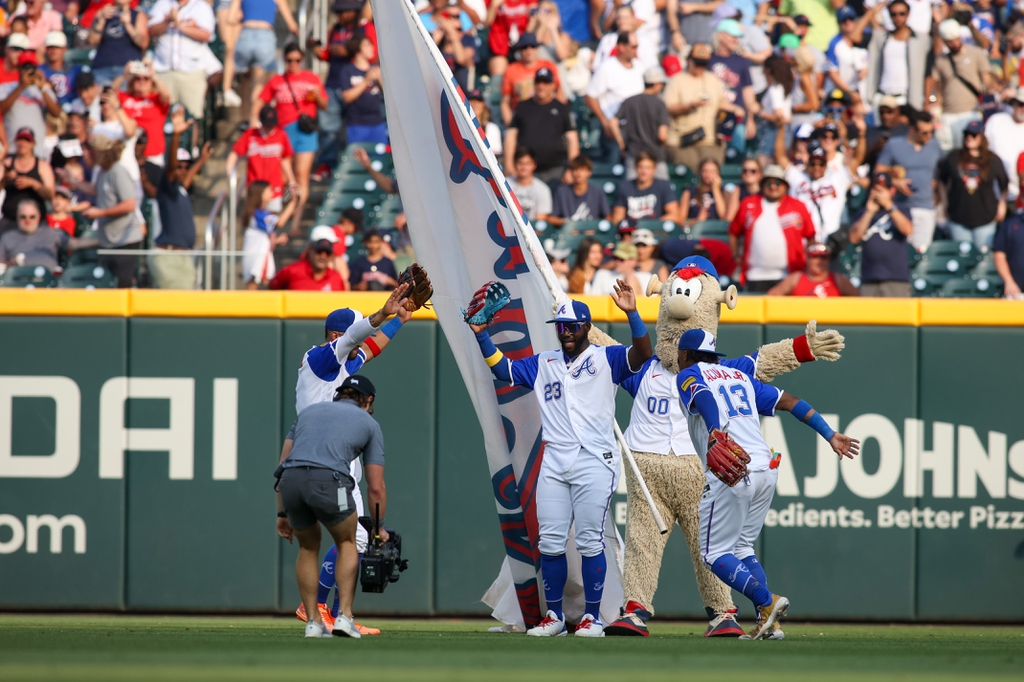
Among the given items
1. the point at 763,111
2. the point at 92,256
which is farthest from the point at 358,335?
the point at 763,111

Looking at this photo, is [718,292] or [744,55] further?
[744,55]

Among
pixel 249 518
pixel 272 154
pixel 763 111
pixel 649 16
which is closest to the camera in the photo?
pixel 249 518

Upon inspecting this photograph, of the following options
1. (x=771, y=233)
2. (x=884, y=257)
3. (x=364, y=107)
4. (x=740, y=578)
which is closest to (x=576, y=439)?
(x=740, y=578)

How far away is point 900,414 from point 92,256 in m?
6.59

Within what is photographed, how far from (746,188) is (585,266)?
201 centimetres

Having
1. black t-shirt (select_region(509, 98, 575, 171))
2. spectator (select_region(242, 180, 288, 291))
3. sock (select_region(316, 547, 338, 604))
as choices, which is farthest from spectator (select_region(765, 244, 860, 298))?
sock (select_region(316, 547, 338, 604))

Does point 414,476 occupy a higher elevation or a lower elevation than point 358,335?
lower

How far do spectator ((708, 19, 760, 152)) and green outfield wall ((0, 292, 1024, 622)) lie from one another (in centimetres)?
343

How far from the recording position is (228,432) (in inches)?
375

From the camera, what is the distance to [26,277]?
10273 mm

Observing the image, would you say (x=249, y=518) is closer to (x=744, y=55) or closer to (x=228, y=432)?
(x=228, y=432)

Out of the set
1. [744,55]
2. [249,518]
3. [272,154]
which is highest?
[744,55]

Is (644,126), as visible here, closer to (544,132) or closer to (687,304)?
(544,132)

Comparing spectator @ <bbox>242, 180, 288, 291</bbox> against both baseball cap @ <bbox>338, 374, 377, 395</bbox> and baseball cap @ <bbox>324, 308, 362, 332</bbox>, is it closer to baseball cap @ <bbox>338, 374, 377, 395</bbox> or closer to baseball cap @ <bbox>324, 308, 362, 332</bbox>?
Answer: baseball cap @ <bbox>324, 308, 362, 332</bbox>
